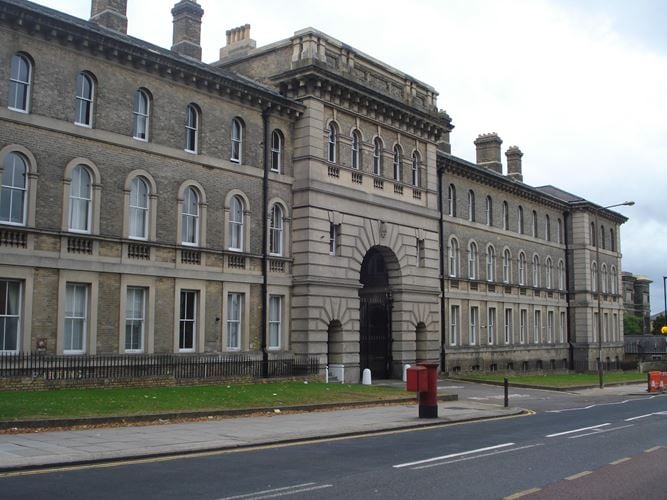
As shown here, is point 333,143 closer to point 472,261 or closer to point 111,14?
point 111,14

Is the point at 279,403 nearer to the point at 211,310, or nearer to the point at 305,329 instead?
the point at 211,310

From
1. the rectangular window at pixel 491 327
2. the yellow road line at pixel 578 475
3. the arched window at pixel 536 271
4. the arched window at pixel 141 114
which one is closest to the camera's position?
the yellow road line at pixel 578 475

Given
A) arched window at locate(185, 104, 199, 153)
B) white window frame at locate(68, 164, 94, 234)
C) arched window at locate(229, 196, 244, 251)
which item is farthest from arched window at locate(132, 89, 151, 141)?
arched window at locate(229, 196, 244, 251)

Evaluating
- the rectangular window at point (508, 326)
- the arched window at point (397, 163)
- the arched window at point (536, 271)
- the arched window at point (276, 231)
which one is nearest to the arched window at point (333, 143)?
the arched window at point (276, 231)

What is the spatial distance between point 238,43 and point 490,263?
21.1m

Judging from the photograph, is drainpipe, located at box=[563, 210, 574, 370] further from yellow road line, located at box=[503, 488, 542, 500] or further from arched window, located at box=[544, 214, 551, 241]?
yellow road line, located at box=[503, 488, 542, 500]

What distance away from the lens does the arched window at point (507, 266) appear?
161 ft

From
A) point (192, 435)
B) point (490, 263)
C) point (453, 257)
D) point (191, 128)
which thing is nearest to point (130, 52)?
point (191, 128)

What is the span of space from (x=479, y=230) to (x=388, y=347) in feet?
42.4

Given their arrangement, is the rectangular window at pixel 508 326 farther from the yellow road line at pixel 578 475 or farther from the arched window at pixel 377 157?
the yellow road line at pixel 578 475

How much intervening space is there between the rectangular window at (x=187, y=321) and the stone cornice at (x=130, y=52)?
7764mm

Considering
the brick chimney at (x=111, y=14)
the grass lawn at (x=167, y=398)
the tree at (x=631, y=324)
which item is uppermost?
the brick chimney at (x=111, y=14)

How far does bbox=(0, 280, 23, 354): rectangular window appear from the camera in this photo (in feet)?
72.0

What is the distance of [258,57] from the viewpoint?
34281 mm
